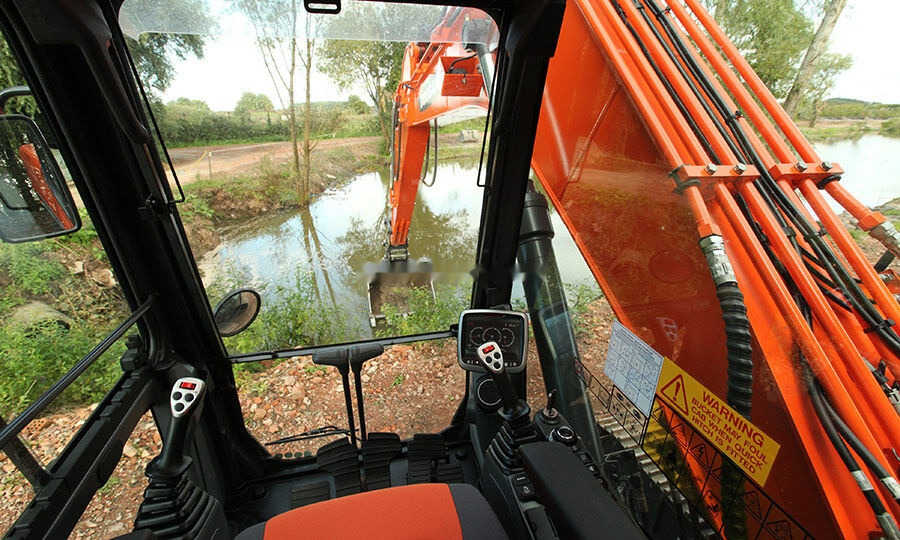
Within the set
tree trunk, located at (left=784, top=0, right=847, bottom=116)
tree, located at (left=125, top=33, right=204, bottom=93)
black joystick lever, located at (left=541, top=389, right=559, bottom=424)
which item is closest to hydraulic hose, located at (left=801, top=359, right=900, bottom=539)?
black joystick lever, located at (left=541, top=389, right=559, bottom=424)

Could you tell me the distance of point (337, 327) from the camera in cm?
240

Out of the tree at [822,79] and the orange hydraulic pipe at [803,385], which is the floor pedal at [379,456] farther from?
the tree at [822,79]

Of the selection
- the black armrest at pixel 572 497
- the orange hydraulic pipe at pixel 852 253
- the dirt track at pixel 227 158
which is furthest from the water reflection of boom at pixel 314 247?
the orange hydraulic pipe at pixel 852 253

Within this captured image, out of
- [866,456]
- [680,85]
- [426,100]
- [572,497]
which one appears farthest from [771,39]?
[572,497]

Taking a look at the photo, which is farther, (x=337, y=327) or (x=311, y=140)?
(x=337, y=327)

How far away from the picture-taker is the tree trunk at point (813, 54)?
1.51 meters

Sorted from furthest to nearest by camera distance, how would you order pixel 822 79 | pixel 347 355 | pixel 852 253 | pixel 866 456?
pixel 347 355, pixel 822 79, pixel 852 253, pixel 866 456

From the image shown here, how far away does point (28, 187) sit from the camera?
110 centimetres

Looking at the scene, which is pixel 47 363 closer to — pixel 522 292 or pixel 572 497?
pixel 572 497

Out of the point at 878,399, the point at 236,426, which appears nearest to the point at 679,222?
the point at 878,399

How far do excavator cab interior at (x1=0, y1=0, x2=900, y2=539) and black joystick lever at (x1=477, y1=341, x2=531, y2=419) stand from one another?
12 millimetres

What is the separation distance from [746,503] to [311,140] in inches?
90.5

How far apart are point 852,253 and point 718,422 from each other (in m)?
0.62

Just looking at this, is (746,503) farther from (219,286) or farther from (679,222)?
(219,286)
